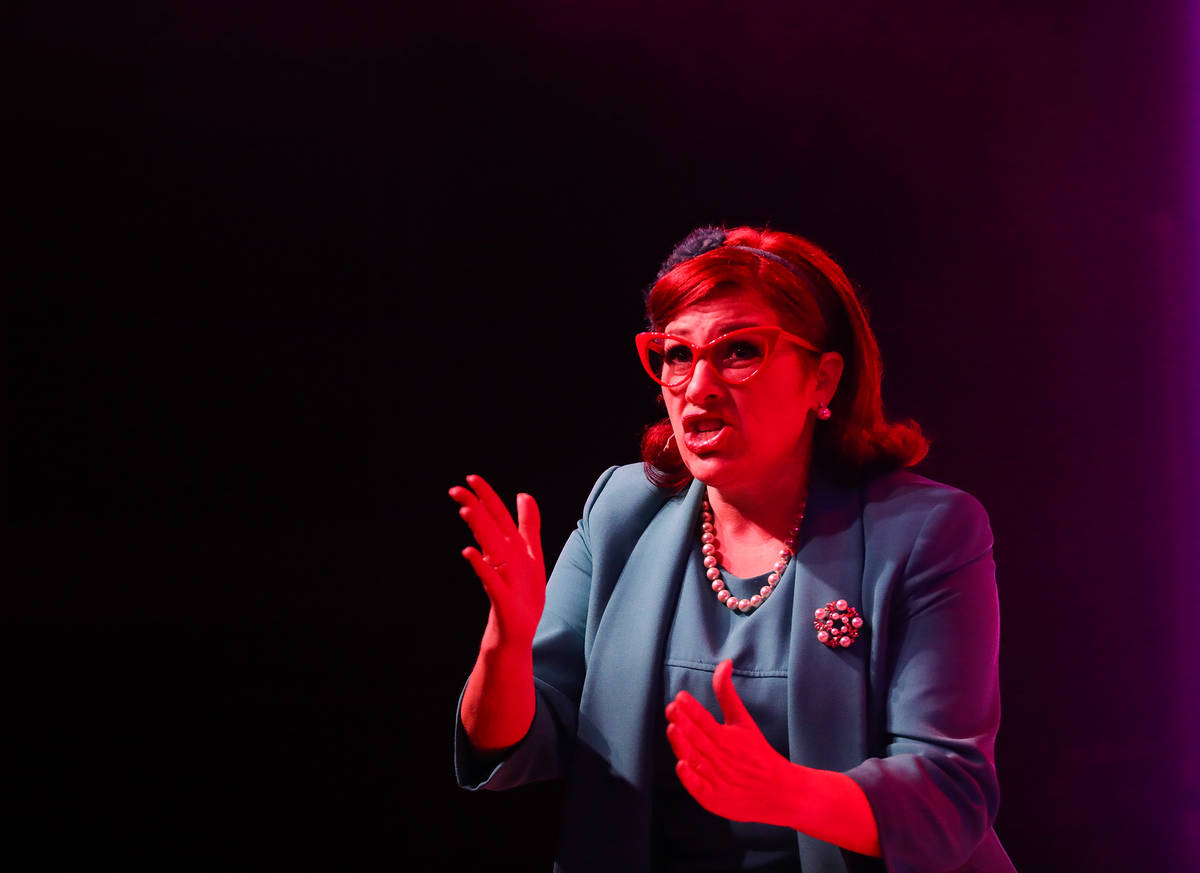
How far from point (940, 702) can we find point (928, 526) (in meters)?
0.22

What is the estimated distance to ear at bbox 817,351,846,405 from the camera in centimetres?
135

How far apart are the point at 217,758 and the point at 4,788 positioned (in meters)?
0.40

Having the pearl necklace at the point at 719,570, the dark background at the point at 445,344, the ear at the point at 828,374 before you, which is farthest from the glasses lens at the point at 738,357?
the dark background at the point at 445,344

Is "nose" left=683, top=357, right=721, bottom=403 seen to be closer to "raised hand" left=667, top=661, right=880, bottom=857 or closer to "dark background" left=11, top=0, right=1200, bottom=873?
"raised hand" left=667, top=661, right=880, bottom=857

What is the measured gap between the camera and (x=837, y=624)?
Answer: 1.20 m

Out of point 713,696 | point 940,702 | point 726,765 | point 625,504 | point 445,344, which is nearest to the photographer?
point 726,765

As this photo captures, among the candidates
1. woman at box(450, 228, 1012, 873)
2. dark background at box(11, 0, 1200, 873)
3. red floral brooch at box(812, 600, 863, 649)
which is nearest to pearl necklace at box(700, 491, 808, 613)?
woman at box(450, 228, 1012, 873)

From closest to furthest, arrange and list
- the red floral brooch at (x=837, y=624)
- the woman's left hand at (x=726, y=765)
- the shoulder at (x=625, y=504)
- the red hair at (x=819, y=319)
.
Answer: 1. the woman's left hand at (x=726, y=765)
2. the red floral brooch at (x=837, y=624)
3. the red hair at (x=819, y=319)
4. the shoulder at (x=625, y=504)

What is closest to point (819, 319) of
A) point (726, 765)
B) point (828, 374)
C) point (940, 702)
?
point (828, 374)

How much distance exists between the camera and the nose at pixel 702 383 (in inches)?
49.4

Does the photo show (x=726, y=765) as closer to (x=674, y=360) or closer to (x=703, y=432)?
(x=703, y=432)

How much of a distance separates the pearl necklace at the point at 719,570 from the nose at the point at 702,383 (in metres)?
0.24

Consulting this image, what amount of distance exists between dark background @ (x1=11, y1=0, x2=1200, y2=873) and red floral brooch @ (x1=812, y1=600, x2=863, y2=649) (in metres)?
0.81

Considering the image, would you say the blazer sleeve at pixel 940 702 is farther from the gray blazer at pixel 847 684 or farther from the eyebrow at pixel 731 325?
the eyebrow at pixel 731 325
